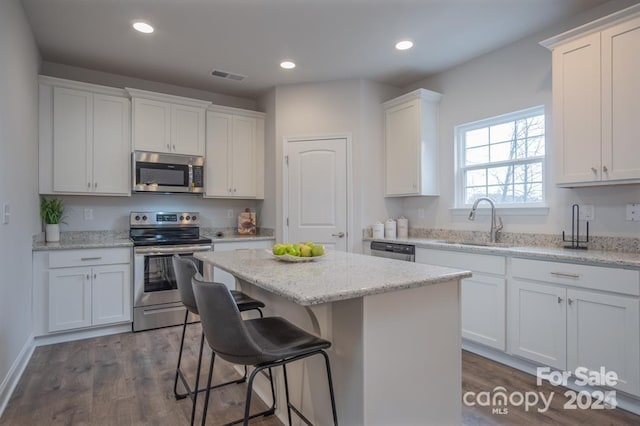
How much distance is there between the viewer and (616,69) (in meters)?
2.33

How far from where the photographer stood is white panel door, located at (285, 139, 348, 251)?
161 inches

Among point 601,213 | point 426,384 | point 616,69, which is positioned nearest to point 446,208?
point 601,213

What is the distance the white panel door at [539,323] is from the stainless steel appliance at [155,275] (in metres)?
2.86

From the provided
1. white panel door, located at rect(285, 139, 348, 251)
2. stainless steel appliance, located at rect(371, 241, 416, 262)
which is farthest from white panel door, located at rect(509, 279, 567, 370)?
white panel door, located at rect(285, 139, 348, 251)

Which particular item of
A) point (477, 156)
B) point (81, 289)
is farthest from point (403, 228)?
point (81, 289)

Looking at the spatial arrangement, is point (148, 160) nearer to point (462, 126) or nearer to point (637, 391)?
point (462, 126)

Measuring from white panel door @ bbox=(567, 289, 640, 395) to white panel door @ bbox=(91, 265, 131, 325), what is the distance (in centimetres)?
367

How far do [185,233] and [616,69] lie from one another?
13.7ft

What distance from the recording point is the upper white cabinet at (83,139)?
3.40 meters

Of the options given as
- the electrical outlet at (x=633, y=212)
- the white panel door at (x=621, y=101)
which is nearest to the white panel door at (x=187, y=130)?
the white panel door at (x=621, y=101)

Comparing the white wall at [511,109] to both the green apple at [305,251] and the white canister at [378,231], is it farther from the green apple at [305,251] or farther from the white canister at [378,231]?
the green apple at [305,251]

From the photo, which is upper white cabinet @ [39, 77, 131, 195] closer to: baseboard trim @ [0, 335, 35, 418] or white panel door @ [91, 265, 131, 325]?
white panel door @ [91, 265, 131, 325]

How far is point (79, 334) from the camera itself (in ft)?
10.8

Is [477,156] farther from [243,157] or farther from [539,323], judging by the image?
[243,157]
